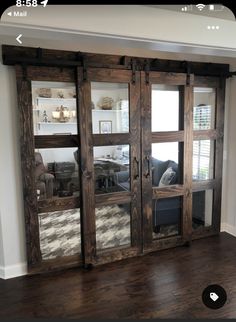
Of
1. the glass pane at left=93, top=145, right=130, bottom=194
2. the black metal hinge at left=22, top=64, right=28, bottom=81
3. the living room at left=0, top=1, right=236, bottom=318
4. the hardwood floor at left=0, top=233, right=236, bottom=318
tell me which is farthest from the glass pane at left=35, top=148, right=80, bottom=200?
the hardwood floor at left=0, top=233, right=236, bottom=318

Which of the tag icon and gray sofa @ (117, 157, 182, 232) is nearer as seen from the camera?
the tag icon

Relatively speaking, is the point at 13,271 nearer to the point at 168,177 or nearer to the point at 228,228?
the point at 168,177

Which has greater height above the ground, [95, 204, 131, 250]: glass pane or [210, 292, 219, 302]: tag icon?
[95, 204, 131, 250]: glass pane

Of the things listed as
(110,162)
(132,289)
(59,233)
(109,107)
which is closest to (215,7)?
(109,107)

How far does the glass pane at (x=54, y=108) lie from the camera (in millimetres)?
2449

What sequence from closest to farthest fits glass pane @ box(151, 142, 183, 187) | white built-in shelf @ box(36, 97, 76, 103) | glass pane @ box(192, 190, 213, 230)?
white built-in shelf @ box(36, 97, 76, 103)
glass pane @ box(151, 142, 183, 187)
glass pane @ box(192, 190, 213, 230)

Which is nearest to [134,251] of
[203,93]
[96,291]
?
[96,291]

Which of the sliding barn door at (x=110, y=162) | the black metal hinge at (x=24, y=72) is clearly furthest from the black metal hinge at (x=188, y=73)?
the black metal hinge at (x=24, y=72)

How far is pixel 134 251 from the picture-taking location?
9.57 feet

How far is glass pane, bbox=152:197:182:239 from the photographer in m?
3.08

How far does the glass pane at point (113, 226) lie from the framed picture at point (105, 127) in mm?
813

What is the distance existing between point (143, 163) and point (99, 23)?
5.47 ft

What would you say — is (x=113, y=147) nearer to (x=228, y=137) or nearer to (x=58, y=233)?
(x=58, y=233)

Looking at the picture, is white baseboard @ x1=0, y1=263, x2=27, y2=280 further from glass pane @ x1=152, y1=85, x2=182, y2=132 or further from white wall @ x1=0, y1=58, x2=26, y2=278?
glass pane @ x1=152, y1=85, x2=182, y2=132
